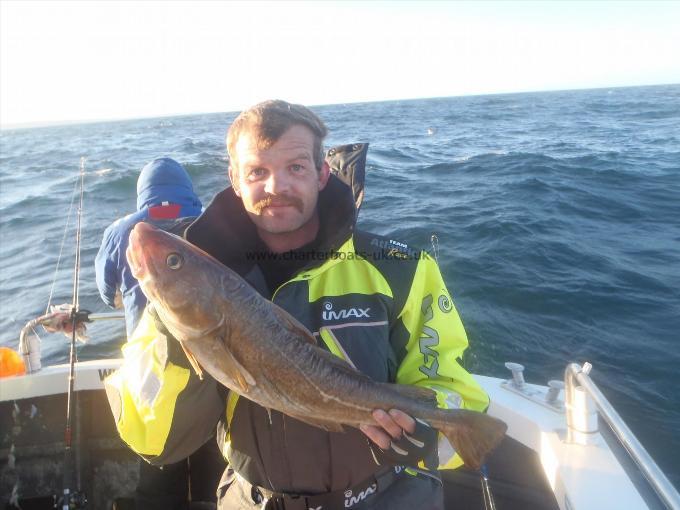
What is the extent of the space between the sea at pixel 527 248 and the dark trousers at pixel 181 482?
12.8 ft

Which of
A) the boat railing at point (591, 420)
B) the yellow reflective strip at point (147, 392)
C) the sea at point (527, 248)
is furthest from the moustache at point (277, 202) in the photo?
the sea at point (527, 248)

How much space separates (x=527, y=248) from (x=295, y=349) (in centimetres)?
1040

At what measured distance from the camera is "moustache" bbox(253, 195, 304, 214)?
9.73 feet

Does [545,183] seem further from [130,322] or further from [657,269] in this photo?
[130,322]

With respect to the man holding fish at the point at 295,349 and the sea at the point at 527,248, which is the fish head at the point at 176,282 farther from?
the sea at the point at 527,248

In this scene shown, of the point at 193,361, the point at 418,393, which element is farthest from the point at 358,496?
the point at 193,361

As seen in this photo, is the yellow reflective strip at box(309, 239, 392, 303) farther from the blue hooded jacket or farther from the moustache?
the blue hooded jacket

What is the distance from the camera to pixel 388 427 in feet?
8.39

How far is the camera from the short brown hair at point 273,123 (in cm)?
296

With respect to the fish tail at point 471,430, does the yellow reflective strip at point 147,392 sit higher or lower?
higher

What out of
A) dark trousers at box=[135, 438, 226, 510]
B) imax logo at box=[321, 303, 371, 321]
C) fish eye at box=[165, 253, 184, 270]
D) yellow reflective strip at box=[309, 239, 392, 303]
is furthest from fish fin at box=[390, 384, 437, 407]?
dark trousers at box=[135, 438, 226, 510]

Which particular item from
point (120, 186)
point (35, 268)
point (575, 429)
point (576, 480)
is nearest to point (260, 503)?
point (576, 480)

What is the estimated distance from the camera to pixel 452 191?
17750 millimetres

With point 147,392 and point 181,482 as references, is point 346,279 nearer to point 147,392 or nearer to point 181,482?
point 147,392
